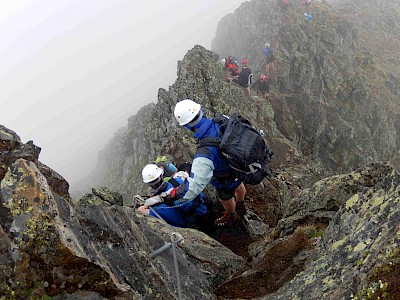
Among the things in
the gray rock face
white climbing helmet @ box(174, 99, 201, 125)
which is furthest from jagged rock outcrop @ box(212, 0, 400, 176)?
the gray rock face

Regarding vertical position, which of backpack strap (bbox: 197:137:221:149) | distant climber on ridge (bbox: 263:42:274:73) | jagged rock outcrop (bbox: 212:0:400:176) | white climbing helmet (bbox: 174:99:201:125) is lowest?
jagged rock outcrop (bbox: 212:0:400:176)

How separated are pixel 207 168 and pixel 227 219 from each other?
190 inches

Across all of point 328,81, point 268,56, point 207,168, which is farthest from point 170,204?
point 328,81

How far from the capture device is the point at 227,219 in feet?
50.5

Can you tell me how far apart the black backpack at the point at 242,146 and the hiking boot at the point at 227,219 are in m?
3.68

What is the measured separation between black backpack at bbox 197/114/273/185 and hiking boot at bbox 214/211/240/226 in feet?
12.1

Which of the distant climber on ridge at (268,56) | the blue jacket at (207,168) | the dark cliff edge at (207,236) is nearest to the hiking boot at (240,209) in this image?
the dark cliff edge at (207,236)

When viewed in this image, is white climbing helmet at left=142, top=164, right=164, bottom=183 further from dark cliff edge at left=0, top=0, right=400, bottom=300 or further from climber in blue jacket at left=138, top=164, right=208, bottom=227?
dark cliff edge at left=0, top=0, right=400, bottom=300

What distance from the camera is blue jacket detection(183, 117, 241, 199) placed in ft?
37.2

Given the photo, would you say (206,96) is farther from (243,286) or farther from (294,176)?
(243,286)

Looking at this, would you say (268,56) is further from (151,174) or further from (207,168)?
(207,168)

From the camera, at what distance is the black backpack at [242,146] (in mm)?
11117

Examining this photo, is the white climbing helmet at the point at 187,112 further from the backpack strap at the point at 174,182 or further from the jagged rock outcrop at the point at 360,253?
the jagged rock outcrop at the point at 360,253

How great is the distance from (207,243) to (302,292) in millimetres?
6016
